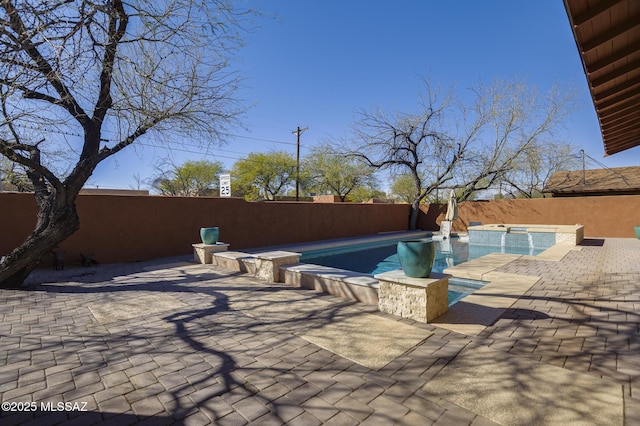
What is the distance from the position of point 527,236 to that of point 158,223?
1333 centimetres

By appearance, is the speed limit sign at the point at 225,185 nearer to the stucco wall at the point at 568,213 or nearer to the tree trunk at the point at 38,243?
the tree trunk at the point at 38,243

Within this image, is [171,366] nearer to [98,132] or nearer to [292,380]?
[292,380]

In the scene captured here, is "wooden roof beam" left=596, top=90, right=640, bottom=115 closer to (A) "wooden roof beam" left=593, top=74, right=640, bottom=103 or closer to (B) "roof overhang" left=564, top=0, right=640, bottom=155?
(B) "roof overhang" left=564, top=0, right=640, bottom=155

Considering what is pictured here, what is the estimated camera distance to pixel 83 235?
763 centimetres

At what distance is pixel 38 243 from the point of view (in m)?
5.17

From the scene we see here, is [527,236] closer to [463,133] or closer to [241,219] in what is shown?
[463,133]

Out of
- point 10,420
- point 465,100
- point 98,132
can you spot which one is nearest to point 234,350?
point 10,420

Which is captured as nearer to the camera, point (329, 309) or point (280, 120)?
point (329, 309)

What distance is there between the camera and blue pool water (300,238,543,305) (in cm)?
890

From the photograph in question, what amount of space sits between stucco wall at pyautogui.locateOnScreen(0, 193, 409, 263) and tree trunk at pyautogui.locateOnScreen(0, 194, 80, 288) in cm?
238

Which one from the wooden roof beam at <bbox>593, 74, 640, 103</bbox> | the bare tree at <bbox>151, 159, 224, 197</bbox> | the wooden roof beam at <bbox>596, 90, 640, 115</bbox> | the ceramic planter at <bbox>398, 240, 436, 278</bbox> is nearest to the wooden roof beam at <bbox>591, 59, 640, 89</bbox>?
the wooden roof beam at <bbox>593, 74, 640, 103</bbox>

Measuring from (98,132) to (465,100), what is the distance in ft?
57.8

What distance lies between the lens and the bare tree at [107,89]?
3.42m

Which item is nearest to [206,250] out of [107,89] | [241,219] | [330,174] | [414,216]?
[241,219]
